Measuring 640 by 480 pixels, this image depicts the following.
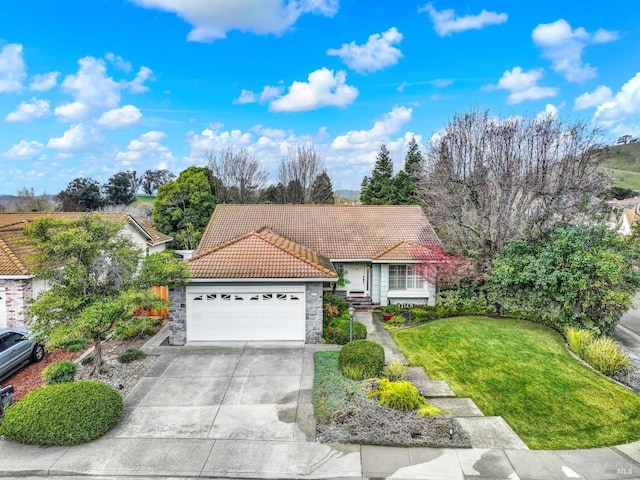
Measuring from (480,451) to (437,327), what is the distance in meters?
8.54

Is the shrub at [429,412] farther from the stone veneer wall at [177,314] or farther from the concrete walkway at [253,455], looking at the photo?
the stone veneer wall at [177,314]

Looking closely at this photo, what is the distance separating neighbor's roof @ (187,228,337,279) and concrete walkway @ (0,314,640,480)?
452 centimetres

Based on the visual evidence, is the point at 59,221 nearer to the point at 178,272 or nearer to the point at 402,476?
the point at 178,272

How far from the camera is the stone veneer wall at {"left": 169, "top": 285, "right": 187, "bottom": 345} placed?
13.5 meters

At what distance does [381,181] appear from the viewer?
140 ft

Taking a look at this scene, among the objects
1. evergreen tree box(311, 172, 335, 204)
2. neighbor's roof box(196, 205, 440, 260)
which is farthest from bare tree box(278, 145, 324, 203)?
neighbor's roof box(196, 205, 440, 260)

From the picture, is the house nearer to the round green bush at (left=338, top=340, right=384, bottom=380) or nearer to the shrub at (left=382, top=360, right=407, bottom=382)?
the round green bush at (left=338, top=340, right=384, bottom=380)

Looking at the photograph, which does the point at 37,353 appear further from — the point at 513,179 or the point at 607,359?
the point at 513,179

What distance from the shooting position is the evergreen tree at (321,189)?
151ft

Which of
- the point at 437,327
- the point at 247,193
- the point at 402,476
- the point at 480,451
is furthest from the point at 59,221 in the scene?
the point at 247,193

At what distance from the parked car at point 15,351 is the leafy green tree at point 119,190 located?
45176mm

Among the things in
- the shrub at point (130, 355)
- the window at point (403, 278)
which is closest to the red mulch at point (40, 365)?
the shrub at point (130, 355)

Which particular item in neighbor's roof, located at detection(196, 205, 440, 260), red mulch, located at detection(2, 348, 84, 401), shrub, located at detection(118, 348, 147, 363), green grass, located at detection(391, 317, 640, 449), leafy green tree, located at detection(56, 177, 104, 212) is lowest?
red mulch, located at detection(2, 348, 84, 401)

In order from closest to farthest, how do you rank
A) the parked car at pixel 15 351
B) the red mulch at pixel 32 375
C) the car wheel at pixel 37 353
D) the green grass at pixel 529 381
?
the green grass at pixel 529 381, the red mulch at pixel 32 375, the parked car at pixel 15 351, the car wheel at pixel 37 353
